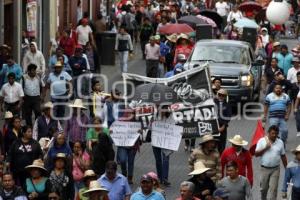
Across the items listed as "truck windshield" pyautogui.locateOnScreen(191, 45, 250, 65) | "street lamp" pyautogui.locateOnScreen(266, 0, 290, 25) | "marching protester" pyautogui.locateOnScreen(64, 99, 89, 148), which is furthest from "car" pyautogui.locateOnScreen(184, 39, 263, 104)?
"marching protester" pyautogui.locateOnScreen(64, 99, 89, 148)

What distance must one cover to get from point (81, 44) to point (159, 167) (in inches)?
589

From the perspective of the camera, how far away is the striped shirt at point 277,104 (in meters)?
23.9

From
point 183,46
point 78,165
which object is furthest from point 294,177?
point 183,46

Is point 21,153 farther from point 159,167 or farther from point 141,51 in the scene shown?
point 141,51

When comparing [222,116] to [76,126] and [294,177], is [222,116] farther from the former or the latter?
[294,177]

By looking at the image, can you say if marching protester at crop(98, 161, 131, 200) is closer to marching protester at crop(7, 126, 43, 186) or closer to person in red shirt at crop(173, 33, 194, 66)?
marching protester at crop(7, 126, 43, 186)

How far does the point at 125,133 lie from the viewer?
21562 mm

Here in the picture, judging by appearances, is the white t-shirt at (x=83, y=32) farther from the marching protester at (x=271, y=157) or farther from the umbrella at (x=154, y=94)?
the marching protester at (x=271, y=157)

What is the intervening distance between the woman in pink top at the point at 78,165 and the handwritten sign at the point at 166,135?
Result: 2.61 m

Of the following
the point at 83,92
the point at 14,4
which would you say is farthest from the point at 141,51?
the point at 83,92

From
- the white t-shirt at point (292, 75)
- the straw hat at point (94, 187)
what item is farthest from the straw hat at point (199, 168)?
the white t-shirt at point (292, 75)

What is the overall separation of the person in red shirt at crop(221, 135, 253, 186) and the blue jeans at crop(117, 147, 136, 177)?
2.79 m

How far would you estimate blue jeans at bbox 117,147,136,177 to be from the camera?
846 inches

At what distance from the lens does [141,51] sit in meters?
42.8
